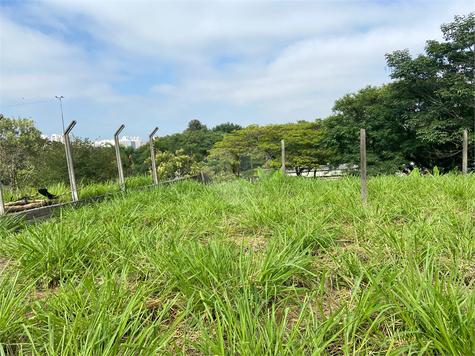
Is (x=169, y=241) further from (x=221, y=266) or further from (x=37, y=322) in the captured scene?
(x=37, y=322)

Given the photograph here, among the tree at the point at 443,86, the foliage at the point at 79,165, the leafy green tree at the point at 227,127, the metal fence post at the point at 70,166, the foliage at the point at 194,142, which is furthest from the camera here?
the leafy green tree at the point at 227,127

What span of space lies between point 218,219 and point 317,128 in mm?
22633

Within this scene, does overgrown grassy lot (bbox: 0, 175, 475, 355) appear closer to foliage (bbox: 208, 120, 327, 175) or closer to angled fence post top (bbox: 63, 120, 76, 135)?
angled fence post top (bbox: 63, 120, 76, 135)

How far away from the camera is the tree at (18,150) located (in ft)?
41.2

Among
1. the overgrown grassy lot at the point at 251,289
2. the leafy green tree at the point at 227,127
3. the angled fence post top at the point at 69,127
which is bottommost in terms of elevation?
the overgrown grassy lot at the point at 251,289

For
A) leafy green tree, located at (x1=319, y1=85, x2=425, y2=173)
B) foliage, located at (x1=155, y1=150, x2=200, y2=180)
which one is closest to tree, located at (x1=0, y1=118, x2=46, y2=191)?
foliage, located at (x1=155, y1=150, x2=200, y2=180)

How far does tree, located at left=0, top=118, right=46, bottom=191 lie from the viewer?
12.6m

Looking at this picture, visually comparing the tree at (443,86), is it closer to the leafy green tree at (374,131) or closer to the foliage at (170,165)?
the leafy green tree at (374,131)

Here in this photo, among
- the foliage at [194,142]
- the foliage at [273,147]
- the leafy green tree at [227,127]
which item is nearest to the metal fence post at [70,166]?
the foliage at [273,147]

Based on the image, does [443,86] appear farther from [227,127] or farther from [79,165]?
[227,127]

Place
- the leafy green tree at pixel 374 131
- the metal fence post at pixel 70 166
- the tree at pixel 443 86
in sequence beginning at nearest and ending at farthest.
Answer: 1. the metal fence post at pixel 70 166
2. the tree at pixel 443 86
3. the leafy green tree at pixel 374 131

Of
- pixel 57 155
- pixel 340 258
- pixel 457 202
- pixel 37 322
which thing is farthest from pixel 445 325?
pixel 57 155

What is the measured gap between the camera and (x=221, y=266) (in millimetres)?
1744

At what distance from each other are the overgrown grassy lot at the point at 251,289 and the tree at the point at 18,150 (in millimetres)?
11914
